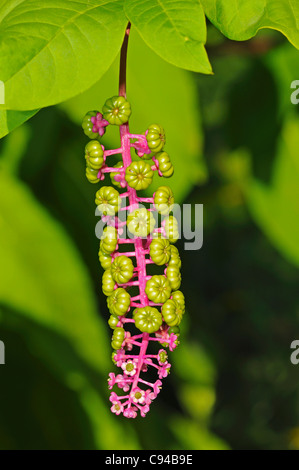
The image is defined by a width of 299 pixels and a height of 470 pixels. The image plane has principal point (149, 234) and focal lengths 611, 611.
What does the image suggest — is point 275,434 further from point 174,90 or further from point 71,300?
point 174,90

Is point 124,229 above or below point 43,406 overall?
above

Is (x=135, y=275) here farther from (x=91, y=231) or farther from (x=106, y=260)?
(x=91, y=231)

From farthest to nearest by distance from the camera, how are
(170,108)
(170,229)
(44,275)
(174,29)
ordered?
1. (44,275)
2. (170,108)
3. (170,229)
4. (174,29)

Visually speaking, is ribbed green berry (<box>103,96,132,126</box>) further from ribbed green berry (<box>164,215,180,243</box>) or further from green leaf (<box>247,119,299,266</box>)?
green leaf (<box>247,119,299,266</box>)

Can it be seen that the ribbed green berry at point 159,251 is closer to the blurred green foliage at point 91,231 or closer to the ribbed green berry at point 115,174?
the ribbed green berry at point 115,174

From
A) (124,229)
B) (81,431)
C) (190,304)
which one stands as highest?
(124,229)

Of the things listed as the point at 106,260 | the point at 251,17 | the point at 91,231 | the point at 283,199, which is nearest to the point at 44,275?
the point at 91,231

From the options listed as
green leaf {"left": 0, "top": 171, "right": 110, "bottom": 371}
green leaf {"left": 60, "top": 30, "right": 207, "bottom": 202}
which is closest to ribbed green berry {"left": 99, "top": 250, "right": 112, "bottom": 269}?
green leaf {"left": 60, "top": 30, "right": 207, "bottom": 202}

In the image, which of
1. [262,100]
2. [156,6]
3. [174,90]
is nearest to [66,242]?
[174,90]
